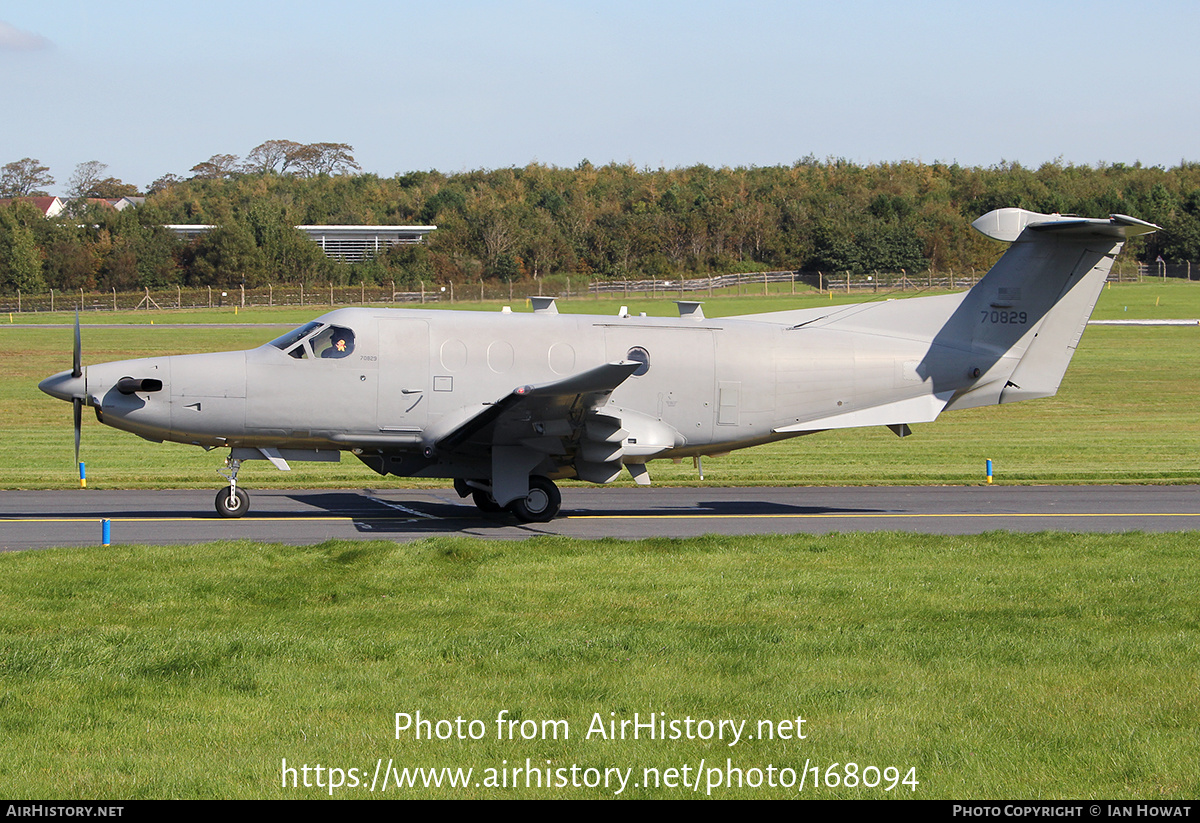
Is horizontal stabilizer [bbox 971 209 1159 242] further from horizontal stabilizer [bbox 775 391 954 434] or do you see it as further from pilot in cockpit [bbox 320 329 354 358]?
pilot in cockpit [bbox 320 329 354 358]

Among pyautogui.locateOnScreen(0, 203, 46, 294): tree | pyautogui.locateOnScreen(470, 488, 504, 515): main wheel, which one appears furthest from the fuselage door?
pyautogui.locateOnScreen(0, 203, 46, 294): tree

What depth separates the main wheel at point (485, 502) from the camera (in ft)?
61.6

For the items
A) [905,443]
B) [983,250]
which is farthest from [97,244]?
[905,443]

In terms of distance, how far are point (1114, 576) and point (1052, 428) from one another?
77.5 ft

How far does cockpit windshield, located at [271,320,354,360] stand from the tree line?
7951cm

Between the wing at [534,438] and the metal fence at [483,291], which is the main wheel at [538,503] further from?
the metal fence at [483,291]

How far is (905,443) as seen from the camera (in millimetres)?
31828

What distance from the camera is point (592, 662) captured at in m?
8.81

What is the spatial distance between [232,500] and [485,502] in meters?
3.96

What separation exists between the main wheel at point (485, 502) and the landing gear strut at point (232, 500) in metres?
3.62

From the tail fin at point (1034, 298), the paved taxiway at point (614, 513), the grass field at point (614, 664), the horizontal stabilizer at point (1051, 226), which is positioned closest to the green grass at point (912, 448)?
the paved taxiway at point (614, 513)

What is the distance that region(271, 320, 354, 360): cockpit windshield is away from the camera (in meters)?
17.3

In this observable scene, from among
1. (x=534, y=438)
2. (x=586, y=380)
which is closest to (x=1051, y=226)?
(x=586, y=380)
